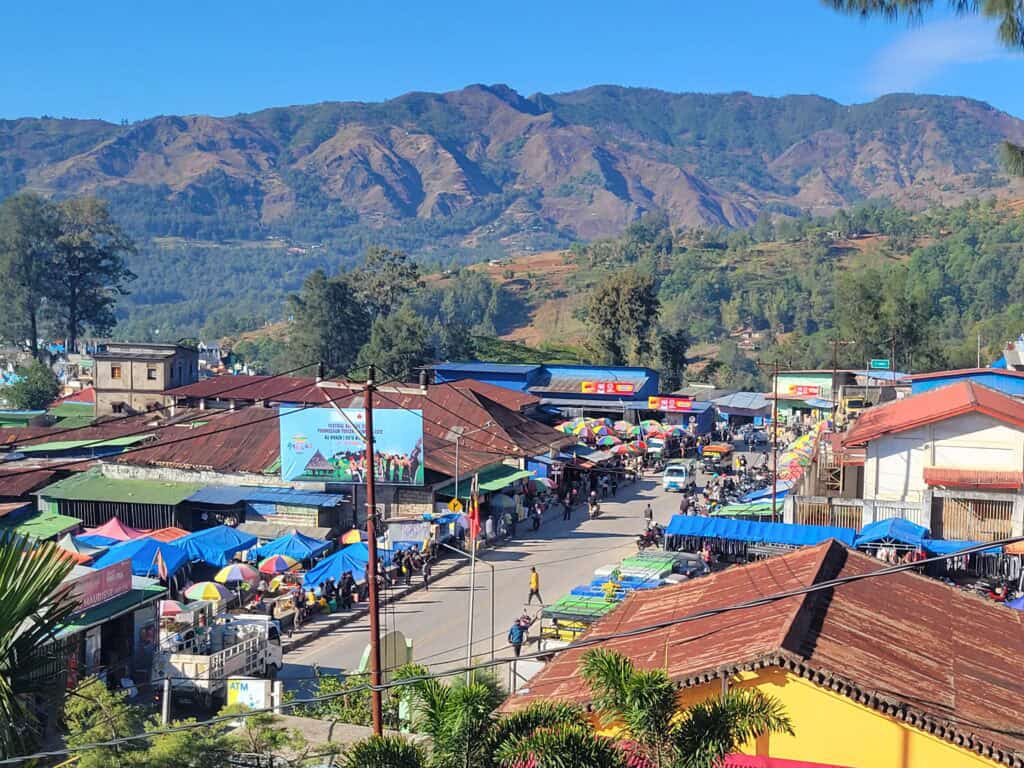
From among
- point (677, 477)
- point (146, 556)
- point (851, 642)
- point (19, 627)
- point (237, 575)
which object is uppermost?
point (19, 627)

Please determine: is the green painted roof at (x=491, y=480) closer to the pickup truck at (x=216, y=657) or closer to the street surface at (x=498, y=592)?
the street surface at (x=498, y=592)

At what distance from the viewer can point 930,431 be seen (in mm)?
27844

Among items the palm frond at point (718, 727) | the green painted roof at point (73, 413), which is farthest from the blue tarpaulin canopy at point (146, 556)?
the green painted roof at point (73, 413)

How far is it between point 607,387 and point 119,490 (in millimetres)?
26193

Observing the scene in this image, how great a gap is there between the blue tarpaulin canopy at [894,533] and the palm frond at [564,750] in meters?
19.3

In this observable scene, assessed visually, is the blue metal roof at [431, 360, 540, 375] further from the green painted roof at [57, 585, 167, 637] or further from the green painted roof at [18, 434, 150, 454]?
the green painted roof at [57, 585, 167, 637]

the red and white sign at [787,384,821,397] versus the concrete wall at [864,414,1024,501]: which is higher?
the concrete wall at [864,414,1024,501]

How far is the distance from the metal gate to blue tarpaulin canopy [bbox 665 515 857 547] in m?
2.15

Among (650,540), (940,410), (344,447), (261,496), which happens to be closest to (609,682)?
(650,540)

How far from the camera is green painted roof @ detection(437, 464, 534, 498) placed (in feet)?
101

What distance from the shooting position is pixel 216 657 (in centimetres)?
1750

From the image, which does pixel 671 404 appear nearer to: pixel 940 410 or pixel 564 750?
pixel 940 410

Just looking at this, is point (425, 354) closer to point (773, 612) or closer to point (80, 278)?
point (80, 278)

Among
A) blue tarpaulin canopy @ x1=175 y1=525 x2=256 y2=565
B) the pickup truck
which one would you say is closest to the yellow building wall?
the pickup truck
